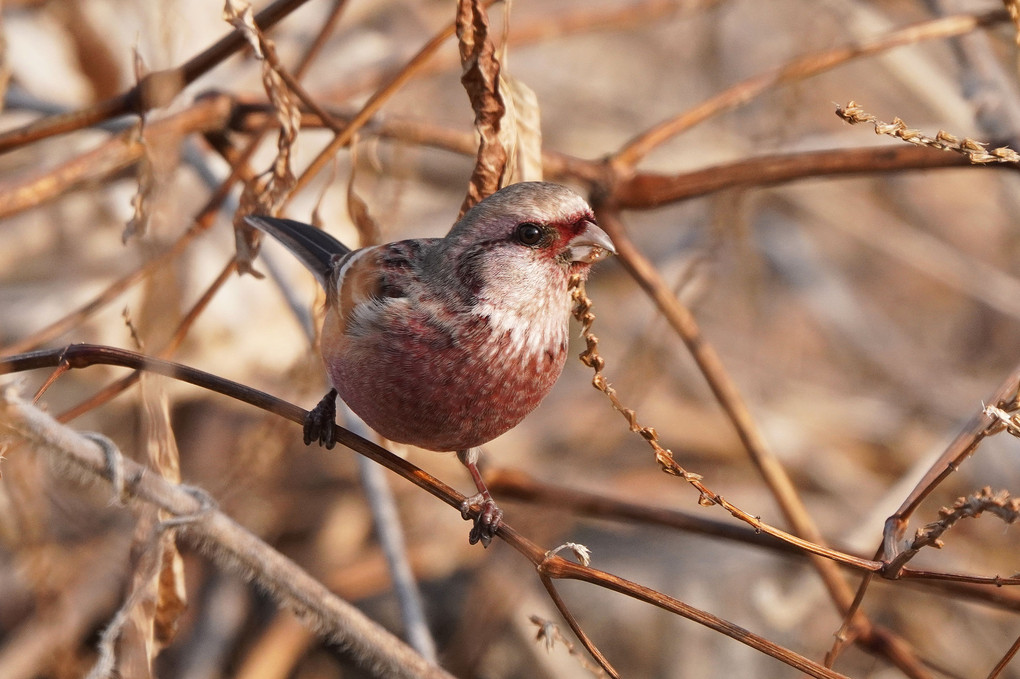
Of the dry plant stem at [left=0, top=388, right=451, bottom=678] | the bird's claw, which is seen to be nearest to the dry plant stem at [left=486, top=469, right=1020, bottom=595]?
the bird's claw

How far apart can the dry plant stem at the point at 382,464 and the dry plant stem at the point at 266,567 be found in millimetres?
15

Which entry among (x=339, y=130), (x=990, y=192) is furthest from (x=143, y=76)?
(x=990, y=192)

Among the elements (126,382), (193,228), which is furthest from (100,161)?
(126,382)

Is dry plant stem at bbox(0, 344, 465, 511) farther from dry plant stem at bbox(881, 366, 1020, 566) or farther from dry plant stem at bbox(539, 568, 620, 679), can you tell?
dry plant stem at bbox(881, 366, 1020, 566)

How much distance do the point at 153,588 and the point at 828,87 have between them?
22.7 feet

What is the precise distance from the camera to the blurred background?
367 centimetres

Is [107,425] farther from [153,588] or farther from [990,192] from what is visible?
[990,192]

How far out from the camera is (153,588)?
90.1 inches

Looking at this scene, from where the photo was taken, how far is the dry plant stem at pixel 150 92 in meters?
2.61

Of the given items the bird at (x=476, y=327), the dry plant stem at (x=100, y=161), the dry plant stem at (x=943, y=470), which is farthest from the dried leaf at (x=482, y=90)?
the dry plant stem at (x=943, y=470)

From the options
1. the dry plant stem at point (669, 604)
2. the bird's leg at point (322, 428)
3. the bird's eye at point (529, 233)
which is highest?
the bird's eye at point (529, 233)

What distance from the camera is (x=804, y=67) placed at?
3641mm

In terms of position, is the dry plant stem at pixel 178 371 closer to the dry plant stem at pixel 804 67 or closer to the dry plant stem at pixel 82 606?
the dry plant stem at pixel 804 67

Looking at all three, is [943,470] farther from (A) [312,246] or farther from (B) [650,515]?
(A) [312,246]
